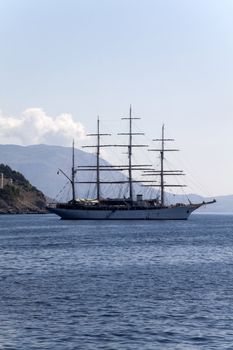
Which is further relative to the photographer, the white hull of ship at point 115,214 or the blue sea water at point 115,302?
the white hull of ship at point 115,214

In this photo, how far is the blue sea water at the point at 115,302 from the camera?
34.0 metres

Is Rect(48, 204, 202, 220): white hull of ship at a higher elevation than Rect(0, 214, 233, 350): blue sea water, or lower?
higher

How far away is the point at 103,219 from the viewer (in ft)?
631

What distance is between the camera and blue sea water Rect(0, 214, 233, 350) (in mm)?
34000

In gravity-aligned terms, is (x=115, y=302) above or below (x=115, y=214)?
below

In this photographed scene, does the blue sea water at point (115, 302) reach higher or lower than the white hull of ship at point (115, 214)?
lower

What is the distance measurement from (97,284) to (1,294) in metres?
7.74

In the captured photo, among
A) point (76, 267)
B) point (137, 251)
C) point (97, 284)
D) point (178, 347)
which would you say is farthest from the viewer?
point (137, 251)

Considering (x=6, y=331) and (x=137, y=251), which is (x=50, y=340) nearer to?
(x=6, y=331)

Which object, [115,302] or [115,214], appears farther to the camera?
[115,214]

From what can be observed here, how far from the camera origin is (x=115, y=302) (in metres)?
43.8

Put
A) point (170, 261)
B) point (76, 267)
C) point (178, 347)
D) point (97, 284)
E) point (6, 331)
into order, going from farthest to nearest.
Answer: point (170, 261) → point (76, 267) → point (97, 284) → point (6, 331) → point (178, 347)

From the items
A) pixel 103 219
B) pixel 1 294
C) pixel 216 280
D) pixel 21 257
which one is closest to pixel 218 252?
pixel 21 257

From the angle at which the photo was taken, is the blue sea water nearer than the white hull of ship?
Yes
